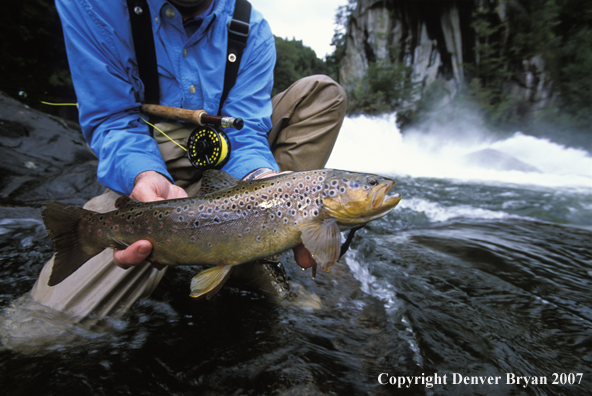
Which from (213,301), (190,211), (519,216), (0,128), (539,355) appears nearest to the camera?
(190,211)

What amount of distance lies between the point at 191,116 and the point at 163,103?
0.40m

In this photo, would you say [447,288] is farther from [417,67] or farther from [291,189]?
[417,67]

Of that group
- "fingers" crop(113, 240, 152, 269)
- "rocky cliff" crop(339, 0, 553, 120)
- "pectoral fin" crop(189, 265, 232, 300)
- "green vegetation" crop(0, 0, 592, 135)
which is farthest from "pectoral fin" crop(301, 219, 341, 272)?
"rocky cliff" crop(339, 0, 553, 120)

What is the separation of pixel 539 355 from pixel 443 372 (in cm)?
69

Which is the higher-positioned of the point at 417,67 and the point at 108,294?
the point at 417,67

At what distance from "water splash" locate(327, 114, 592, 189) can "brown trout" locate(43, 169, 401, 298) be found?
11254mm

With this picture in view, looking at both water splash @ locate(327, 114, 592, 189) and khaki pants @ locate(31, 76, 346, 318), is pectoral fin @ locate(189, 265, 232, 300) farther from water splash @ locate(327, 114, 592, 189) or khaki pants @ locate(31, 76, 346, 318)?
water splash @ locate(327, 114, 592, 189)

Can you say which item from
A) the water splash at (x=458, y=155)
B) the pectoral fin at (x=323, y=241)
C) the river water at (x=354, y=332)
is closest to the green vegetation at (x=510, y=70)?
the water splash at (x=458, y=155)

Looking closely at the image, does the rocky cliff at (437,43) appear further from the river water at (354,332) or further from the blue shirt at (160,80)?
the blue shirt at (160,80)

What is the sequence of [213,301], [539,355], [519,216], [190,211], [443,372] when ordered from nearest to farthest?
[190,211] → [443,372] → [539,355] → [213,301] → [519,216]

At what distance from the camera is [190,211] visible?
153cm

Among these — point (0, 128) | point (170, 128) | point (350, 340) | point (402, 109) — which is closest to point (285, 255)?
point (350, 340)

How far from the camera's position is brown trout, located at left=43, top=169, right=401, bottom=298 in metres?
1.50

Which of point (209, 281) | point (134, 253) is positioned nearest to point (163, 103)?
point (134, 253)
